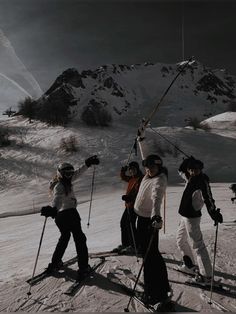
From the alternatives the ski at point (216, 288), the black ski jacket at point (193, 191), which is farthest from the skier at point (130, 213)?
the ski at point (216, 288)

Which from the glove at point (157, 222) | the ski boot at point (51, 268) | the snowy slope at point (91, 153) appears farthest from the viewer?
the snowy slope at point (91, 153)

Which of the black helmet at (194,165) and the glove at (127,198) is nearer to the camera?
the black helmet at (194,165)

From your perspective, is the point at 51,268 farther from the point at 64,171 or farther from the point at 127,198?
the point at 127,198

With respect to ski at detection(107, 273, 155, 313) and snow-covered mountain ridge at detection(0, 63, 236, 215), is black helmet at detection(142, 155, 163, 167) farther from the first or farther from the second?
snow-covered mountain ridge at detection(0, 63, 236, 215)

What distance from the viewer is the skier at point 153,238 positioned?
16.5 ft

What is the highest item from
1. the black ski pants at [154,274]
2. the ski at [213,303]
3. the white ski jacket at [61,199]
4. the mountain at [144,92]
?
the mountain at [144,92]

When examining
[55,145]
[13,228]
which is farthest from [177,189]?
[55,145]

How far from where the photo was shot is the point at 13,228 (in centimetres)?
1452

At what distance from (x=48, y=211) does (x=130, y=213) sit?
7.03 ft

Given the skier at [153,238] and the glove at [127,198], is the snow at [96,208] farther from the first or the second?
the glove at [127,198]

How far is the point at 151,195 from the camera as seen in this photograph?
17.5ft

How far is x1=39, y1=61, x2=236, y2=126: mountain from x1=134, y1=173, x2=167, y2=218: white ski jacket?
273 ft

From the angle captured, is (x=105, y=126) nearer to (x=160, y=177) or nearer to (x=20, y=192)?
(x=20, y=192)

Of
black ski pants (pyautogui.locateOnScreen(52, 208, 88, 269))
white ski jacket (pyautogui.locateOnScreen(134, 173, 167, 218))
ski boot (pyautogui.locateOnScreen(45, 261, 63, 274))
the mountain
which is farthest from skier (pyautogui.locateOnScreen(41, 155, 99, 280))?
the mountain
